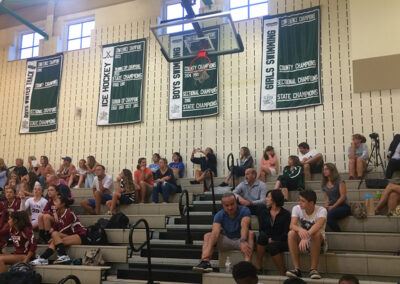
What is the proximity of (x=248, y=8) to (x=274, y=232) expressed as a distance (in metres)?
7.20

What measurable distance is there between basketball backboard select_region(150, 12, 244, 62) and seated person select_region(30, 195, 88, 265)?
3.52m

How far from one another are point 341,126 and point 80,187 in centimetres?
631

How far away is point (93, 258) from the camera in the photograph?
19.7 feet

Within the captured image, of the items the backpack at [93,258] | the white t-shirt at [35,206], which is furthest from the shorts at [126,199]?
the backpack at [93,258]

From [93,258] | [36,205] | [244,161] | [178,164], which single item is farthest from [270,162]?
[36,205]

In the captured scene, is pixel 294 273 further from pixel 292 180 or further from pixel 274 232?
pixel 292 180

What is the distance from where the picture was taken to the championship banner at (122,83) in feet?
37.2

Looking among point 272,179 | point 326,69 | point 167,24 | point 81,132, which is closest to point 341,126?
point 326,69

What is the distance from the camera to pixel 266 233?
17.4 feet

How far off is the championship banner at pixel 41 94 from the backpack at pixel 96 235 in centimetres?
642

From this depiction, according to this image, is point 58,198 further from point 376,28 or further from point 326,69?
point 376,28

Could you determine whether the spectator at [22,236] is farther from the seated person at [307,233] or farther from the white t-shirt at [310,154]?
the white t-shirt at [310,154]

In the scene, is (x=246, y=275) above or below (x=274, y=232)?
below

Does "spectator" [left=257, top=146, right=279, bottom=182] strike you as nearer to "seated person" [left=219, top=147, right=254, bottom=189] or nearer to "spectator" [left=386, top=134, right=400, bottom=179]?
"seated person" [left=219, top=147, right=254, bottom=189]
